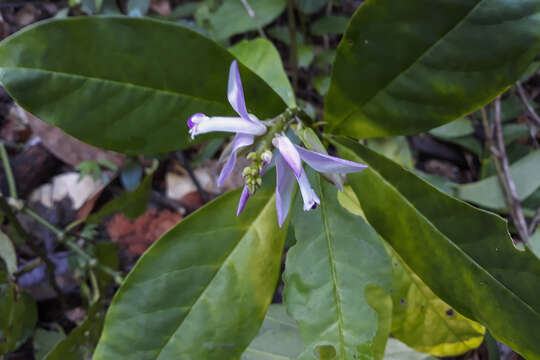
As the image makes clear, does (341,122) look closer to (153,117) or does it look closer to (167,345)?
(153,117)

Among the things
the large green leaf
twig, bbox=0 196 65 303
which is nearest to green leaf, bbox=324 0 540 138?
the large green leaf

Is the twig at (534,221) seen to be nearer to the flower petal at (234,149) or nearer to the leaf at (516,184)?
the leaf at (516,184)

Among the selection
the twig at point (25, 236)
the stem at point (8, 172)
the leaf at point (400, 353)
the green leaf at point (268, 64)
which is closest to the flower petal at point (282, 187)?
the green leaf at point (268, 64)

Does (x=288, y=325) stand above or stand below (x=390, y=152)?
below

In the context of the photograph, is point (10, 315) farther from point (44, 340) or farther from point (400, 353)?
point (400, 353)

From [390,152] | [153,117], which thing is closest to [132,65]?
[153,117]

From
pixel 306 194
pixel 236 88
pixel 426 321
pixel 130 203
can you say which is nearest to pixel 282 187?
pixel 306 194
